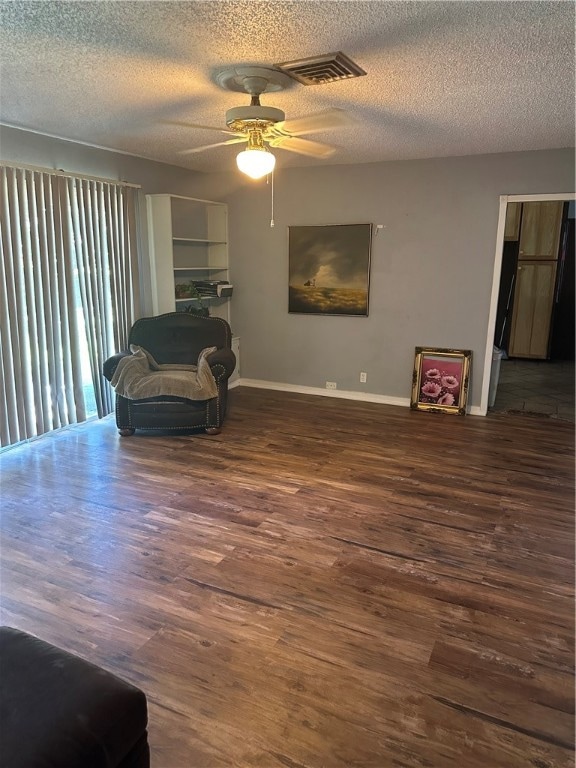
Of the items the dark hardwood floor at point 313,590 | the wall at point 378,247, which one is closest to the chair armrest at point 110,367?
the dark hardwood floor at point 313,590

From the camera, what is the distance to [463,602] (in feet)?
7.84

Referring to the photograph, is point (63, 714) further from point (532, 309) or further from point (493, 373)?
point (532, 309)

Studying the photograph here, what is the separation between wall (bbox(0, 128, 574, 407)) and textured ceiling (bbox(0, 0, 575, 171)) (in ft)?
2.66

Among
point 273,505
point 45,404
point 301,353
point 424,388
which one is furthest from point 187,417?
point 424,388

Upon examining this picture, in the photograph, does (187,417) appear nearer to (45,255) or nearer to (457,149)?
(45,255)

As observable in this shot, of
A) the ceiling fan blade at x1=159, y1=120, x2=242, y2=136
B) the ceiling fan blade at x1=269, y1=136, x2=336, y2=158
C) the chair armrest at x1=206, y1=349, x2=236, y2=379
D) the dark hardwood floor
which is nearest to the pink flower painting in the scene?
the dark hardwood floor

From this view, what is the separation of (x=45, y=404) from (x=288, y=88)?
A: 3.00 metres

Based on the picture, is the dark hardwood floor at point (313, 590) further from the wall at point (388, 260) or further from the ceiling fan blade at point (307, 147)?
the ceiling fan blade at point (307, 147)

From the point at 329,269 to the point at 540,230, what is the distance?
12.4ft

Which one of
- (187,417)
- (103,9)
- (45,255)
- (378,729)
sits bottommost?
(378,729)

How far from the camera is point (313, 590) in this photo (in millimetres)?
2471

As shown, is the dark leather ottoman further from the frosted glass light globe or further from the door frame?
the door frame

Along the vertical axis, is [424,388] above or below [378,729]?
above

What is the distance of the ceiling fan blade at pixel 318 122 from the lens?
11.2ft
